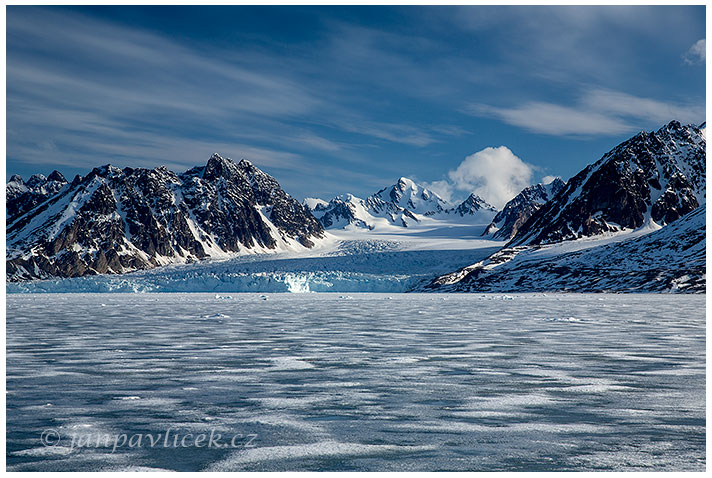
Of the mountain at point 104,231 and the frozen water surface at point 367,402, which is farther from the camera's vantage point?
the mountain at point 104,231

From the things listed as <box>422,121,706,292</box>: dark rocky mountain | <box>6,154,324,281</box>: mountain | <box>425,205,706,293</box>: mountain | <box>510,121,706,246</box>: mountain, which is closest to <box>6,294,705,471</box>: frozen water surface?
<box>425,205,706,293</box>: mountain

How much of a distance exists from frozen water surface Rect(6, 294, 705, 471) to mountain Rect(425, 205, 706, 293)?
6128cm

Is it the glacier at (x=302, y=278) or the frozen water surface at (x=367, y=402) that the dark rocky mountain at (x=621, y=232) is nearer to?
the glacier at (x=302, y=278)

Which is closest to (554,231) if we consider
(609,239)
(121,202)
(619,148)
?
(609,239)

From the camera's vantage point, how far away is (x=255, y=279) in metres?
77.0

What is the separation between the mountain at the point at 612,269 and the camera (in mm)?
70312

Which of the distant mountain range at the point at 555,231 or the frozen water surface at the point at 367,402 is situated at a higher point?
the distant mountain range at the point at 555,231

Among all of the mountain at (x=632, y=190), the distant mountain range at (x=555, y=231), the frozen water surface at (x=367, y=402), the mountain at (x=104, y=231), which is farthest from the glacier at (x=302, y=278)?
the mountain at (x=104, y=231)

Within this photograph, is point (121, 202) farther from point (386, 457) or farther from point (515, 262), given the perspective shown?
point (386, 457)

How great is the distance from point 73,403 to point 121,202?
638 ft

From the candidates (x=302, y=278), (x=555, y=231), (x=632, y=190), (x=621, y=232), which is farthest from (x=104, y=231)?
(x=632, y=190)

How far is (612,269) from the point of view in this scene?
79062mm

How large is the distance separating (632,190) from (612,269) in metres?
68.2

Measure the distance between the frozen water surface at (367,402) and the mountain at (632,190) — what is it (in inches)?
4742
